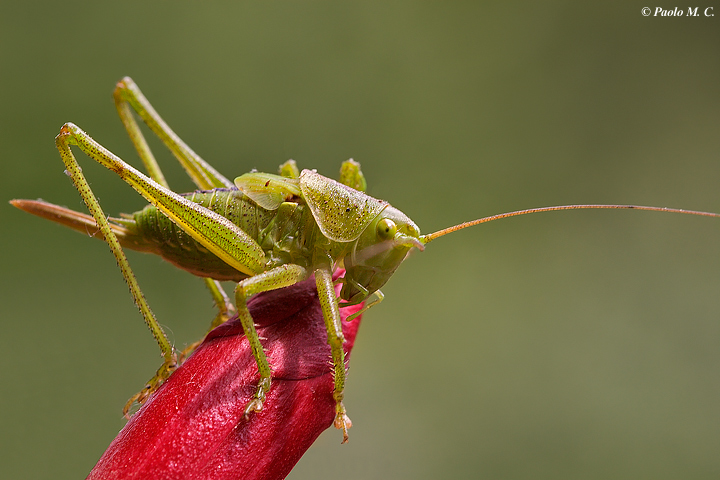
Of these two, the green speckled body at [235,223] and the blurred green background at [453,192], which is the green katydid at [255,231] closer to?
the green speckled body at [235,223]

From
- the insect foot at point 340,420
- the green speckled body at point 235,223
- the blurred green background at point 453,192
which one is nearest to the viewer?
the insect foot at point 340,420

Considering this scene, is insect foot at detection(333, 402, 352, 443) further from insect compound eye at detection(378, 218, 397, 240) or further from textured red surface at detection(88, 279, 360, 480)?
insect compound eye at detection(378, 218, 397, 240)

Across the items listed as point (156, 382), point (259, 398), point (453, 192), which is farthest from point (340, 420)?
point (453, 192)

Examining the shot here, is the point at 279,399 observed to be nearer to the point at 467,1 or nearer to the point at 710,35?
the point at 467,1

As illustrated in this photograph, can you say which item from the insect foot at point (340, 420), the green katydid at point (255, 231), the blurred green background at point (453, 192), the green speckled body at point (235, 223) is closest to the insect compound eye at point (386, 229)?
the green katydid at point (255, 231)

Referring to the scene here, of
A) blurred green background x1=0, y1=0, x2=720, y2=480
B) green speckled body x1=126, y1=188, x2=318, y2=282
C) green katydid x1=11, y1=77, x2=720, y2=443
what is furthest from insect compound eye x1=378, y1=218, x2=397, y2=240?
blurred green background x1=0, y1=0, x2=720, y2=480

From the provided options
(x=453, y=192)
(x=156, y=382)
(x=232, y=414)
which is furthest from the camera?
(x=453, y=192)

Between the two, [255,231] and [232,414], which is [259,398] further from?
[255,231]
